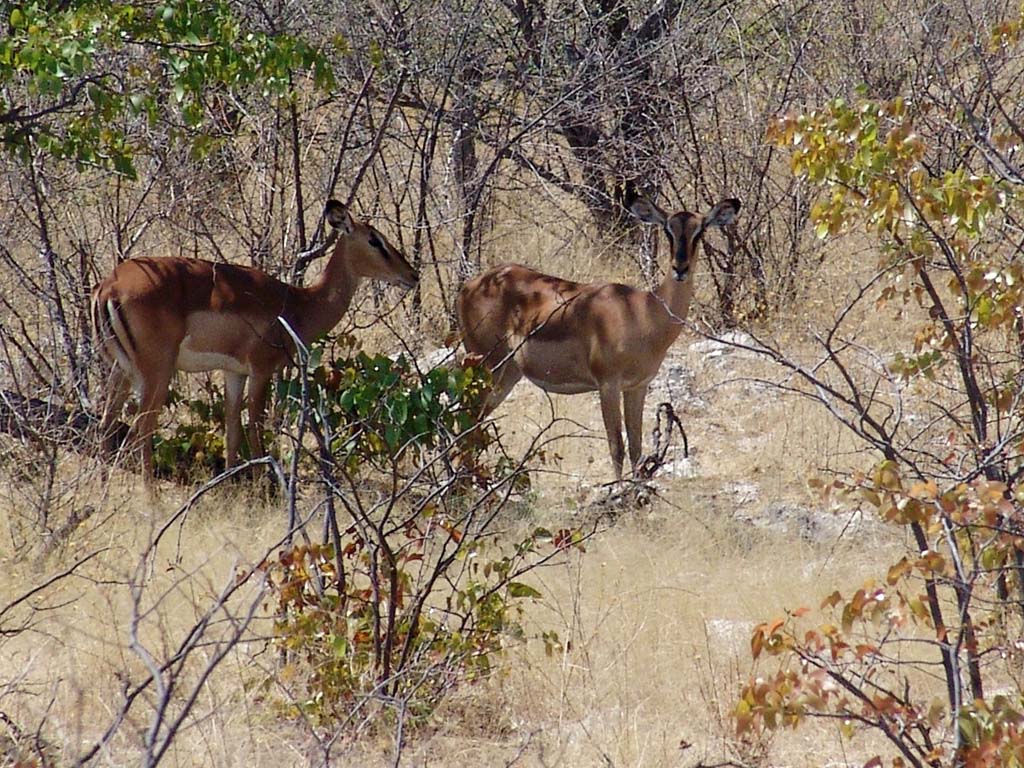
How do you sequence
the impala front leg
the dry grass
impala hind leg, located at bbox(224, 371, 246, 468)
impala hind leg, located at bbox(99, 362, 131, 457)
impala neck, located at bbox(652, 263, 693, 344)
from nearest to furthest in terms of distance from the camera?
1. the dry grass
2. impala hind leg, located at bbox(99, 362, 131, 457)
3. impala hind leg, located at bbox(224, 371, 246, 468)
4. impala neck, located at bbox(652, 263, 693, 344)
5. the impala front leg

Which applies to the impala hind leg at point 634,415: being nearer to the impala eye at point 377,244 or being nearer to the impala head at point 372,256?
the impala head at point 372,256

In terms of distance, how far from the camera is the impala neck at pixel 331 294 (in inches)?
347

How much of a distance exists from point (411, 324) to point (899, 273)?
581cm

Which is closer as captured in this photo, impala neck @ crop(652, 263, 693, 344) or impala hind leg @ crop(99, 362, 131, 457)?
impala hind leg @ crop(99, 362, 131, 457)

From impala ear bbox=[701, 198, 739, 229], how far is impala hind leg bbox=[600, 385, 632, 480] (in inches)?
43.0

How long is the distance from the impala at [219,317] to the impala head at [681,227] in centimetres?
136

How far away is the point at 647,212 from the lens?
347 inches

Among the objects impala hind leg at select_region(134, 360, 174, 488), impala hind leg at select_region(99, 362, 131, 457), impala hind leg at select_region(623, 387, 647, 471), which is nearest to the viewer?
impala hind leg at select_region(134, 360, 174, 488)

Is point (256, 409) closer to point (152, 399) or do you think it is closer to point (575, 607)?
point (152, 399)

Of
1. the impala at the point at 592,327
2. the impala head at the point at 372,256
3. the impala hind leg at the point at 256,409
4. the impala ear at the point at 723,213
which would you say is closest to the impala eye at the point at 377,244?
the impala head at the point at 372,256

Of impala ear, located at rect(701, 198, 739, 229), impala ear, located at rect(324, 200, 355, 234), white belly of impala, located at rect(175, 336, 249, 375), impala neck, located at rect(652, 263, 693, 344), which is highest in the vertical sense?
impala ear, located at rect(324, 200, 355, 234)

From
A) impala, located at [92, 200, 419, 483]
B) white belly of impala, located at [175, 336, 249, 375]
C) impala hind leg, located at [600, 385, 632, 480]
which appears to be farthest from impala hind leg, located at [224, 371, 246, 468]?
impala hind leg, located at [600, 385, 632, 480]

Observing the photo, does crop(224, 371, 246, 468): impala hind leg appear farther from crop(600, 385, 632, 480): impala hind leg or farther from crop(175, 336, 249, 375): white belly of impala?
crop(600, 385, 632, 480): impala hind leg

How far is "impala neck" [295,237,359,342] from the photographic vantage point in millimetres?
8805
